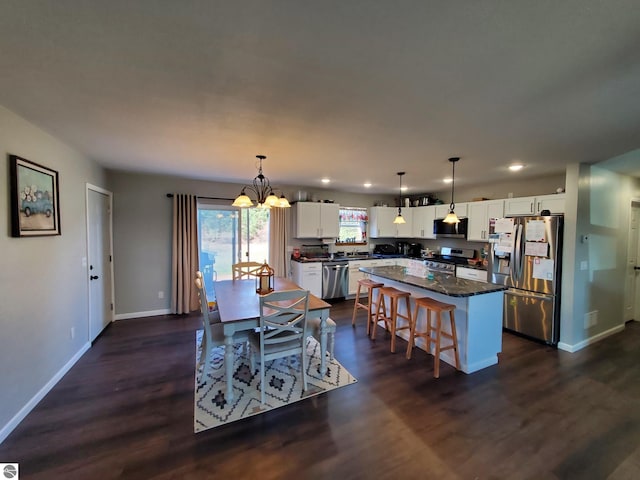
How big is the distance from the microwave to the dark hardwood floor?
256cm

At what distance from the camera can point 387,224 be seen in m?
6.39

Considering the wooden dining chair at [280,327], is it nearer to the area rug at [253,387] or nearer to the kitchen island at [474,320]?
the area rug at [253,387]

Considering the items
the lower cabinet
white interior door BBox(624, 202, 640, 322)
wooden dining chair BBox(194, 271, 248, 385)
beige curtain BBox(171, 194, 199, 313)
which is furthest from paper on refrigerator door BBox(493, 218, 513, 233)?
beige curtain BBox(171, 194, 199, 313)

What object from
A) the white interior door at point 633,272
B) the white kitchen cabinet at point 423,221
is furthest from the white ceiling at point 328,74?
the white kitchen cabinet at point 423,221

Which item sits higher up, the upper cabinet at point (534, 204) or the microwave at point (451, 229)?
the upper cabinet at point (534, 204)

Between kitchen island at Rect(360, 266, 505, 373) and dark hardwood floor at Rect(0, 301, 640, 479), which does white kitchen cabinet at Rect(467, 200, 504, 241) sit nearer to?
kitchen island at Rect(360, 266, 505, 373)

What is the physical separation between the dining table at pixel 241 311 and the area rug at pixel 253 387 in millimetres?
119

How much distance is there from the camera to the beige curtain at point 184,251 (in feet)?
14.9

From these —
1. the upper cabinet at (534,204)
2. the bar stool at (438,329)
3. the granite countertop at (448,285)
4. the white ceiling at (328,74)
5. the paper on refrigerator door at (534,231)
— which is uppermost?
the white ceiling at (328,74)

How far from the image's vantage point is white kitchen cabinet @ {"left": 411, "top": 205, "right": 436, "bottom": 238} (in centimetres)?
574

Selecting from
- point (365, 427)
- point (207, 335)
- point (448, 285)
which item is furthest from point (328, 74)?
point (448, 285)

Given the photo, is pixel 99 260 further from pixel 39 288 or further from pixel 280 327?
pixel 280 327

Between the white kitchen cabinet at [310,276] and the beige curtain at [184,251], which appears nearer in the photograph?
the beige curtain at [184,251]

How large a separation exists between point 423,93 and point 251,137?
1575mm
